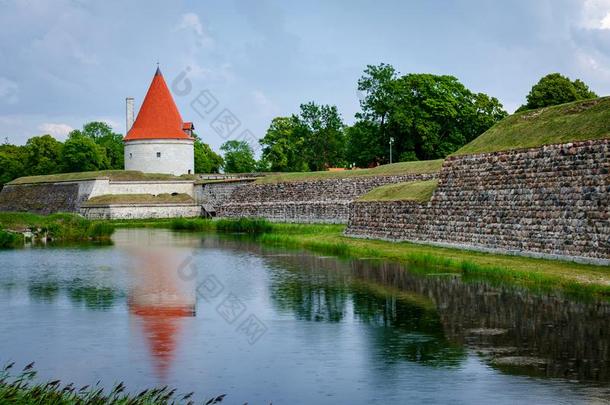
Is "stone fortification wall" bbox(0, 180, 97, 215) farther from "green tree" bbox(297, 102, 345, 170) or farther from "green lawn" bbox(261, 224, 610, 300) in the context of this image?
"green lawn" bbox(261, 224, 610, 300)

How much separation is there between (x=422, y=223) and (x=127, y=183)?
3652cm

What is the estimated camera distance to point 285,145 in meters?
73.8

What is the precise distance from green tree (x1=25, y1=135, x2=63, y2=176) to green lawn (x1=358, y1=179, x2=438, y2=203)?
5500 centimetres

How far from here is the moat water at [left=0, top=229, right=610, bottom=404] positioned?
10891 millimetres

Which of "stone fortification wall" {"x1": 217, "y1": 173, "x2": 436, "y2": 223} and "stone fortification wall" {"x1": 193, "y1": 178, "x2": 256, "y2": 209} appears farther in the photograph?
"stone fortification wall" {"x1": 193, "y1": 178, "x2": 256, "y2": 209}

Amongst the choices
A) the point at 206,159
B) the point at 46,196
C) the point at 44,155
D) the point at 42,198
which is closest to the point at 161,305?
the point at 46,196

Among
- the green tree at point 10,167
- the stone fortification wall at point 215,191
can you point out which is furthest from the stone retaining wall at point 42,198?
the green tree at point 10,167

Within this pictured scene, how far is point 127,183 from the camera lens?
2424 inches

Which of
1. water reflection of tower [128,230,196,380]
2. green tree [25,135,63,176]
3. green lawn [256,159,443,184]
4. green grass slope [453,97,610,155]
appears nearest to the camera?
water reflection of tower [128,230,196,380]

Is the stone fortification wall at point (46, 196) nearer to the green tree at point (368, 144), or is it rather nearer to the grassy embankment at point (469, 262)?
the green tree at point (368, 144)

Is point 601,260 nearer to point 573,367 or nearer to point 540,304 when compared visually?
point 540,304

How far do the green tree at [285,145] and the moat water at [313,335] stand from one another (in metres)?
47.8

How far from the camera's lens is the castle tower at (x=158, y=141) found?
6450cm

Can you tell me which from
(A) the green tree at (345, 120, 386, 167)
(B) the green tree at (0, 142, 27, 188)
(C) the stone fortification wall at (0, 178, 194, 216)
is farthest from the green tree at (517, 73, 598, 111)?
(B) the green tree at (0, 142, 27, 188)
